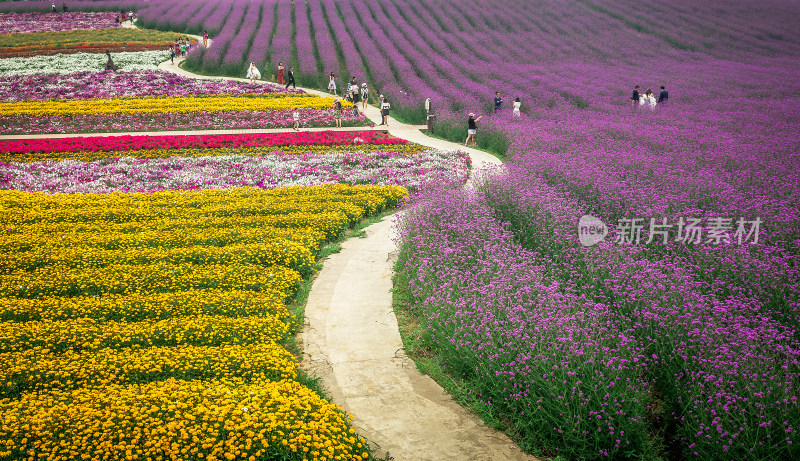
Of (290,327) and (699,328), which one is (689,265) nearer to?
(699,328)

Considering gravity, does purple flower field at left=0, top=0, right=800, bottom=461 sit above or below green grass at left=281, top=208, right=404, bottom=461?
above

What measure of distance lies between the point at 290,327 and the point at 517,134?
41.8 feet

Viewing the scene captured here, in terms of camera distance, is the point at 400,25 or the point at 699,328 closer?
the point at 699,328

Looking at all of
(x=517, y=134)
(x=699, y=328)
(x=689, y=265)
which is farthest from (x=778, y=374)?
(x=517, y=134)

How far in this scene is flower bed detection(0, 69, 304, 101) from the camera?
101 ft

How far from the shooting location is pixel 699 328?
5.91 metres

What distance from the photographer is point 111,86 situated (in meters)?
32.7

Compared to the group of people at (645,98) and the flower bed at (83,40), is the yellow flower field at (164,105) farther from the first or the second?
the flower bed at (83,40)

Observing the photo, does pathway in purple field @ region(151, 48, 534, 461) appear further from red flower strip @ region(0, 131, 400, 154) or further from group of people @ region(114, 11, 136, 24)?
group of people @ region(114, 11, 136, 24)

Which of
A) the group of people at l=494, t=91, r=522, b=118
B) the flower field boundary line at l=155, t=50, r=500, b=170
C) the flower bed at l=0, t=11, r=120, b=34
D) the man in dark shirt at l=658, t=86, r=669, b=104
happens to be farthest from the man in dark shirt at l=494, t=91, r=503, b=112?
the flower bed at l=0, t=11, r=120, b=34

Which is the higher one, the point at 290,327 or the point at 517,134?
the point at 517,134

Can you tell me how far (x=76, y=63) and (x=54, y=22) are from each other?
61.1 feet

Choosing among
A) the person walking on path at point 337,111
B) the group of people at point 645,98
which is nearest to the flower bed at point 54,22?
the person walking on path at point 337,111

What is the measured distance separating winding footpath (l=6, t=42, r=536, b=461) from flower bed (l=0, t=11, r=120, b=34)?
51169 millimetres
